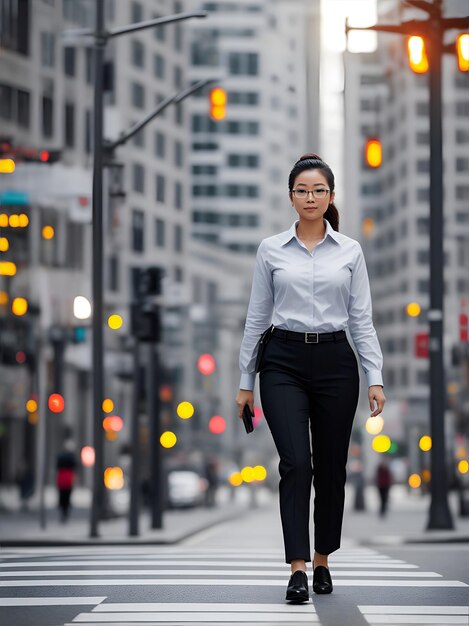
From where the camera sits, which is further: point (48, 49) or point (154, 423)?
point (48, 49)

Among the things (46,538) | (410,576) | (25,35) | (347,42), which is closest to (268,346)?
(410,576)

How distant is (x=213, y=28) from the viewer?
15688 cm

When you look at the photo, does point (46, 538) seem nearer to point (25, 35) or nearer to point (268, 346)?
point (268, 346)

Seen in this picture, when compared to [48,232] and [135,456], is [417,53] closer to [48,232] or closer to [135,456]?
[135,456]

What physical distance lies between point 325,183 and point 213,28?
15117 cm

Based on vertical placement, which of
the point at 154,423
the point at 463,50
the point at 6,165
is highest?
the point at 463,50

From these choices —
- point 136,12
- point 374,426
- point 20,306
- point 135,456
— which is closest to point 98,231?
point 135,456

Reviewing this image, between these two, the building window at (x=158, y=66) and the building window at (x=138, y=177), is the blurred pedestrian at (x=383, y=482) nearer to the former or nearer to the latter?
the building window at (x=138, y=177)

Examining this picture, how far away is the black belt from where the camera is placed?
315 inches

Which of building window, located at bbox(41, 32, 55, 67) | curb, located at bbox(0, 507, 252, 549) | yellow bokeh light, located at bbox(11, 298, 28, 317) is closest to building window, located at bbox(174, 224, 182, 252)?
building window, located at bbox(41, 32, 55, 67)

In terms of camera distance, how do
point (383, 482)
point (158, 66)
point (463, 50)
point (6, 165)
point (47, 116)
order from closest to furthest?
point (463, 50) < point (6, 165) < point (383, 482) < point (47, 116) < point (158, 66)

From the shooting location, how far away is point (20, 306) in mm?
47969

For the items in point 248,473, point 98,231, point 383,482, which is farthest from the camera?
point 248,473

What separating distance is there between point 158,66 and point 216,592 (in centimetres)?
9126
